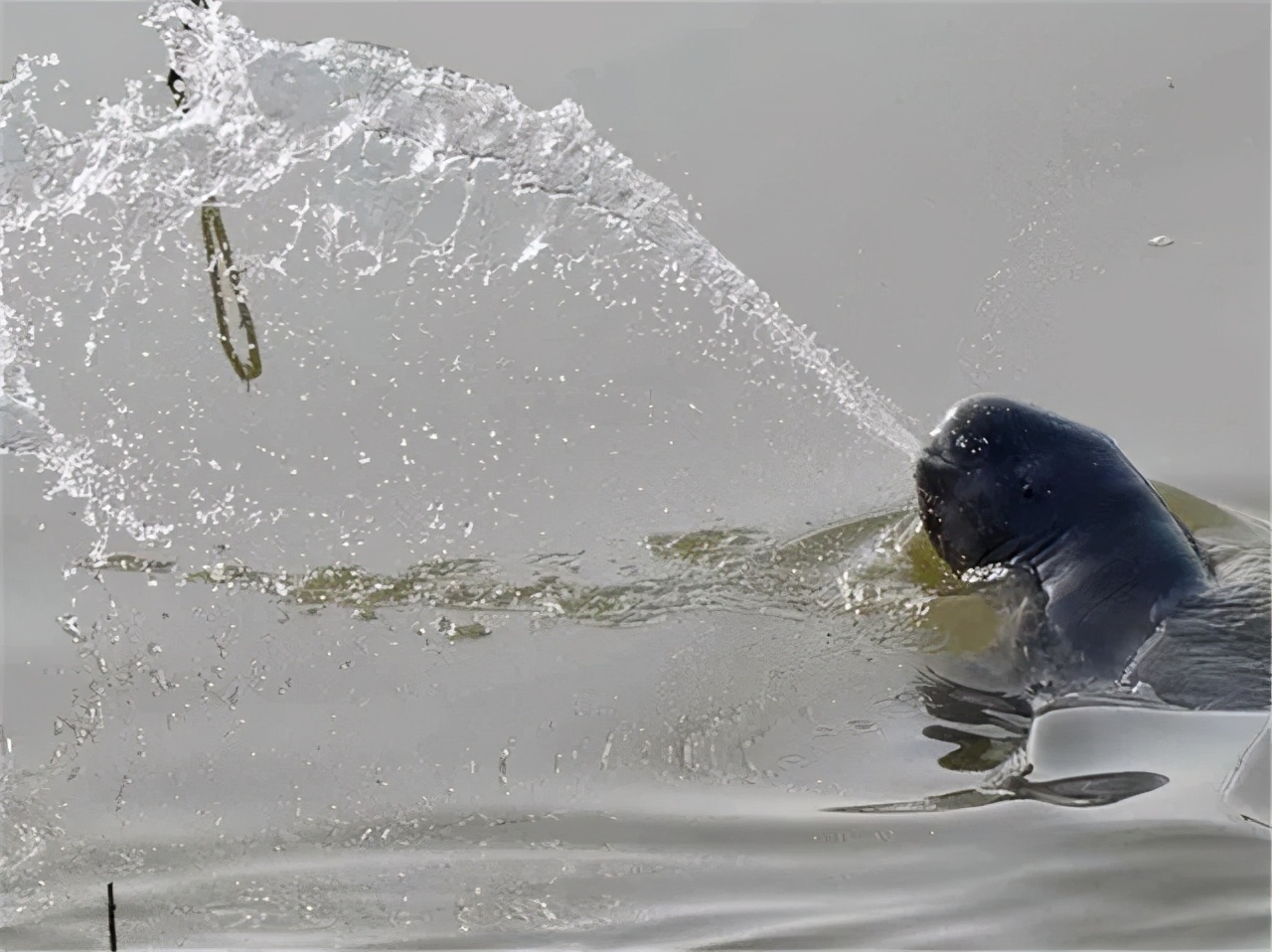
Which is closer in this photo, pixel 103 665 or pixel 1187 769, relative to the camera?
pixel 1187 769

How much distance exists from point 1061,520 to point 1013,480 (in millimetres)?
214

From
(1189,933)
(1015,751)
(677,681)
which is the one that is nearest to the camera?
(1189,933)

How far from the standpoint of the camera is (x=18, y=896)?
144 inches

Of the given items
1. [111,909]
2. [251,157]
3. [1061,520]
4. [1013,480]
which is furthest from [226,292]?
[1061,520]

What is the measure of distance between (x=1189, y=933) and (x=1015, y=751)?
91 centimetres

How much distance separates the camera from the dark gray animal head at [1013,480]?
16.4 ft

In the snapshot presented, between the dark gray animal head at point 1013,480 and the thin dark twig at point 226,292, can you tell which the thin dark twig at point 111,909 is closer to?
the thin dark twig at point 226,292

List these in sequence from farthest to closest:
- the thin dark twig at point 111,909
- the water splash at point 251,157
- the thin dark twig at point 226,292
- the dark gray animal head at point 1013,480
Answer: the thin dark twig at point 226,292 → the dark gray animal head at point 1013,480 → the water splash at point 251,157 → the thin dark twig at point 111,909

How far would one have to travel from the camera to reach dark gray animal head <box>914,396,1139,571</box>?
5000mm

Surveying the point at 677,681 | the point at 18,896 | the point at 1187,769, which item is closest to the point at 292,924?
the point at 18,896

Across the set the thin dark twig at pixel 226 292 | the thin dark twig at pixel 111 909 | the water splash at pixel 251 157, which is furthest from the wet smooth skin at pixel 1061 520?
the thin dark twig at pixel 111 909

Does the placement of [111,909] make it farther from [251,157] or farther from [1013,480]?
[1013,480]

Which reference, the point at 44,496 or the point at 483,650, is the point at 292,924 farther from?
the point at 44,496

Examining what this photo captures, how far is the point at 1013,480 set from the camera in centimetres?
508
